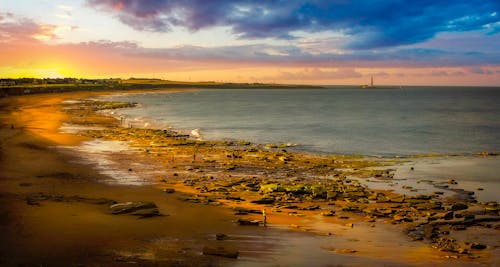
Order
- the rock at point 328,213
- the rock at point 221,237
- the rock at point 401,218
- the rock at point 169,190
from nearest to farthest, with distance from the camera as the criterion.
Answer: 1. the rock at point 221,237
2. the rock at point 401,218
3. the rock at point 328,213
4. the rock at point 169,190

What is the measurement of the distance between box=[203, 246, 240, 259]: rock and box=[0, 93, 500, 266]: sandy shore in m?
0.25

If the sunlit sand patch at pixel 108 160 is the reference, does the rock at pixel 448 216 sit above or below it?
below

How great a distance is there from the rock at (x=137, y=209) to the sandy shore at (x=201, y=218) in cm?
60

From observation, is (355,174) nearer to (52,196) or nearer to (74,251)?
(52,196)

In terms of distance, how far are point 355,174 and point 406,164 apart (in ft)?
31.2

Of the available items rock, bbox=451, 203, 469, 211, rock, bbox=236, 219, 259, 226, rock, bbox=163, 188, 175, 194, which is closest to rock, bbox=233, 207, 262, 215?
rock, bbox=236, 219, 259, 226

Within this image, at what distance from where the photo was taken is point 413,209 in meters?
26.9

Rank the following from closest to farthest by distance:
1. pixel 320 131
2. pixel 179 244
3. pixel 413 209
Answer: pixel 179 244 < pixel 413 209 < pixel 320 131

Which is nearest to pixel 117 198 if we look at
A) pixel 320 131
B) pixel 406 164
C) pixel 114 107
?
pixel 406 164

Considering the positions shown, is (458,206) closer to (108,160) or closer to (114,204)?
(114,204)

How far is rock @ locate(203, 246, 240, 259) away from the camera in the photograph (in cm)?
1781

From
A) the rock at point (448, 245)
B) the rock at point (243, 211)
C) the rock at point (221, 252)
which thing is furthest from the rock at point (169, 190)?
the rock at point (448, 245)

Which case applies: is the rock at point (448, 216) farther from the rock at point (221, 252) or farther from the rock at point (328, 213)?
the rock at point (221, 252)

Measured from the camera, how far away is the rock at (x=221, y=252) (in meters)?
17.8
